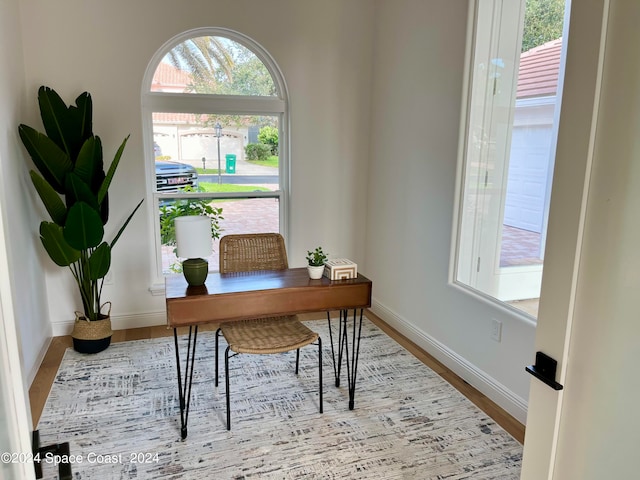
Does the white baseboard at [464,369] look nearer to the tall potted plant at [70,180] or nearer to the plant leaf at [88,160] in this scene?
the tall potted plant at [70,180]

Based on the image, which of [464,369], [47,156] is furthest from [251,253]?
[464,369]

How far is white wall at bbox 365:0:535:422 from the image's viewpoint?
2.75 m

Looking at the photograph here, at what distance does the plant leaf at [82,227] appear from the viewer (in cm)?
284

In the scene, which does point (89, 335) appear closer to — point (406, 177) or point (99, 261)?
point (99, 261)

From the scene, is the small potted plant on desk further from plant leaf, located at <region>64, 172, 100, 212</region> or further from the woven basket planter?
the woven basket planter

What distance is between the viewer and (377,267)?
4.06 m

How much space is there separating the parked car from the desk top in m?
1.41

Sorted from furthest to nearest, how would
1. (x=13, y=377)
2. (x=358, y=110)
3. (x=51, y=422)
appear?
(x=358, y=110)
(x=51, y=422)
(x=13, y=377)

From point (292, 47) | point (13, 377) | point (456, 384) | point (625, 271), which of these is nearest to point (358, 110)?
point (292, 47)

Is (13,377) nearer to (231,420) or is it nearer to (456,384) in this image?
(231,420)

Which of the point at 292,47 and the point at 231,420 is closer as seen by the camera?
the point at 231,420

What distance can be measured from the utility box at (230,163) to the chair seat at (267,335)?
1.60 m

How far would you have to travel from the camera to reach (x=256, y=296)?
7.68 ft

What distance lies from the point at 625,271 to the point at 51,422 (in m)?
2.69
